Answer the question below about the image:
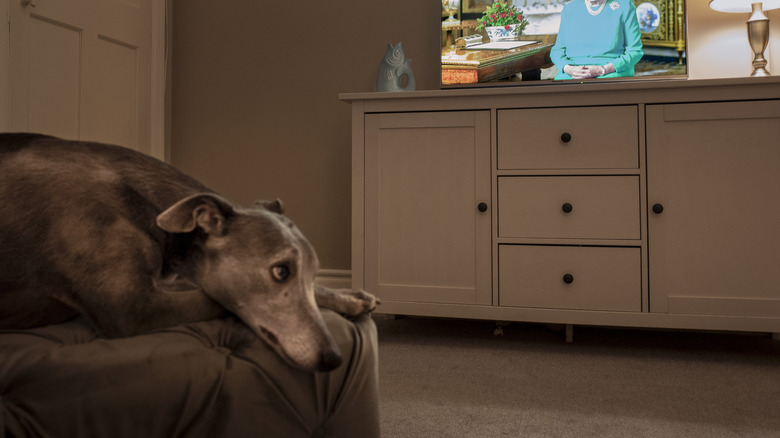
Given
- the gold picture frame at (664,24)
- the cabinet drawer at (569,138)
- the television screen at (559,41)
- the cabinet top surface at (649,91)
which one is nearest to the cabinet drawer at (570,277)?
the cabinet drawer at (569,138)

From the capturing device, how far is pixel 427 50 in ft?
9.56

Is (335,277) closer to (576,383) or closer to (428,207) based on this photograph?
(428,207)

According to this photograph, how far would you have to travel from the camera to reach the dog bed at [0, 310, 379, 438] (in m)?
0.67

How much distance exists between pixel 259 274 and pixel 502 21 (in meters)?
2.17

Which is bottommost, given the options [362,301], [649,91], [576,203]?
[362,301]

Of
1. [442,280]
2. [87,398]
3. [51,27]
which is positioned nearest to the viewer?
[87,398]

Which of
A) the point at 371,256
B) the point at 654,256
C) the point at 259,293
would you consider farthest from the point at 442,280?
the point at 259,293

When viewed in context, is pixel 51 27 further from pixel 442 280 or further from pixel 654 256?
pixel 654 256

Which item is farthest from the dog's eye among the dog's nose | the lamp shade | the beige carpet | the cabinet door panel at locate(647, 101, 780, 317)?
the lamp shade

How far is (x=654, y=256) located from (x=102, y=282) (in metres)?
1.91

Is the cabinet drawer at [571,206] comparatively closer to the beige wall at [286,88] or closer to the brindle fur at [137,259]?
the beige wall at [286,88]

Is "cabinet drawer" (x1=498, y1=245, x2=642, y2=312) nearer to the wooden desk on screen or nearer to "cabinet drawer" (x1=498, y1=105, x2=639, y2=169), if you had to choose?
"cabinet drawer" (x1=498, y1=105, x2=639, y2=169)

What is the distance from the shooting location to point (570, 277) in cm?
219

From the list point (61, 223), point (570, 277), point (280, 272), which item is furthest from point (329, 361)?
point (570, 277)
